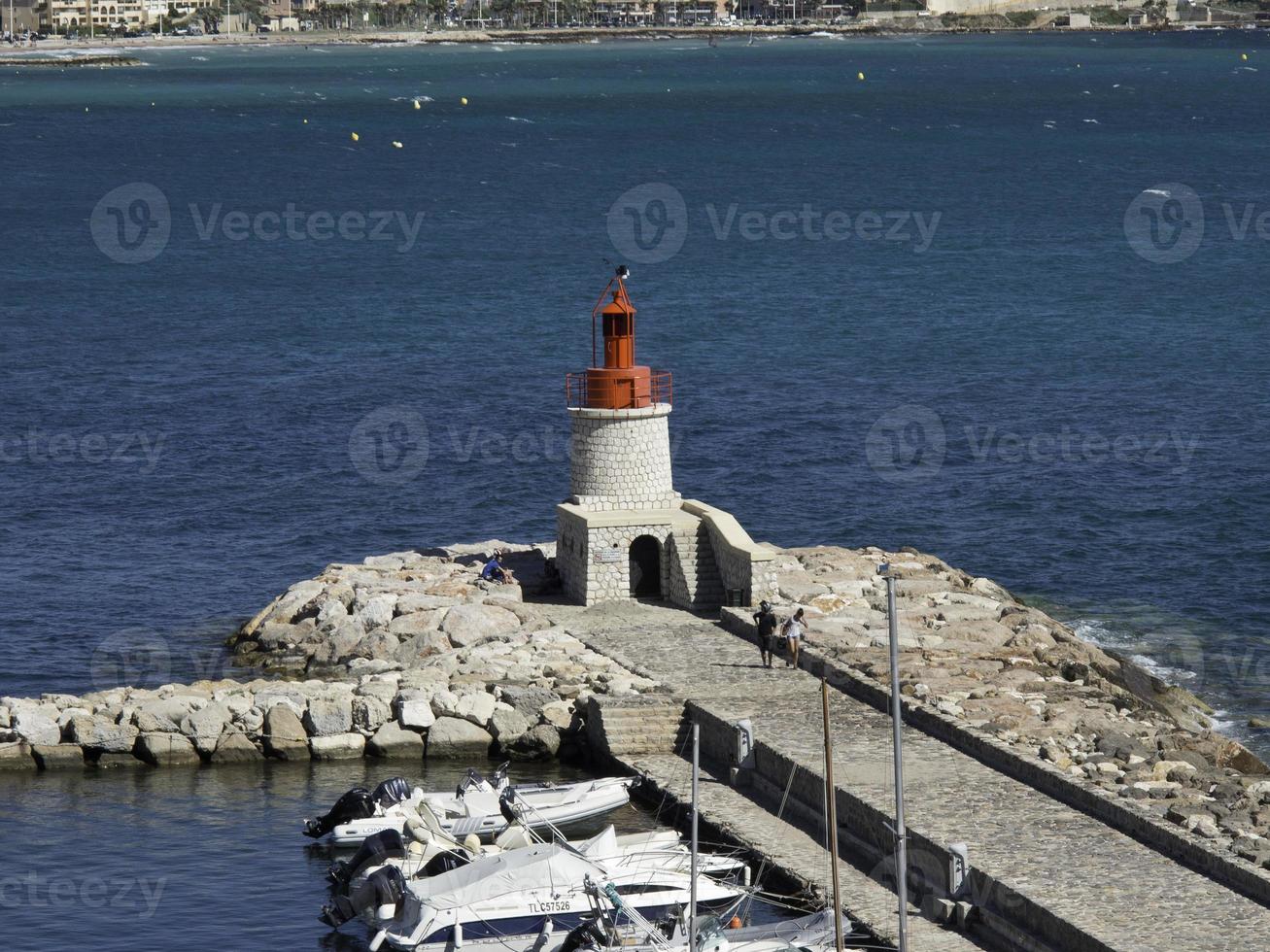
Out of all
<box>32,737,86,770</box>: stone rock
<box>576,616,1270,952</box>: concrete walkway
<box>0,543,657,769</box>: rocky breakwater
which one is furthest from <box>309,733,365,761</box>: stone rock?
<box>576,616,1270,952</box>: concrete walkway

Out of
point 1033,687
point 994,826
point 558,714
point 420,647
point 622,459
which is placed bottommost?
point 558,714

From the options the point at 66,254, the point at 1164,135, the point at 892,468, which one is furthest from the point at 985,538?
the point at 1164,135

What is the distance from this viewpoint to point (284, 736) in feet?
104

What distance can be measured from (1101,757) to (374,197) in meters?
92.0

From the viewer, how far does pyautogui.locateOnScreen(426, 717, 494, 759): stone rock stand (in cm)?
3167

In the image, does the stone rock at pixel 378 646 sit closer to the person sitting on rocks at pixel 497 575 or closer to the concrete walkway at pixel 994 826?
the person sitting on rocks at pixel 497 575

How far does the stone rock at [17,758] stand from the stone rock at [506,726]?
21.2 feet

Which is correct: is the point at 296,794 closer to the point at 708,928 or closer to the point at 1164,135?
the point at 708,928

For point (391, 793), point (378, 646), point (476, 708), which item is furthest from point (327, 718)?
point (391, 793)

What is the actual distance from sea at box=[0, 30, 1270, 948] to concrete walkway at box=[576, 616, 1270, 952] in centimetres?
603

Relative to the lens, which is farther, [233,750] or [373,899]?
[233,750]

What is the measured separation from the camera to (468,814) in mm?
28156

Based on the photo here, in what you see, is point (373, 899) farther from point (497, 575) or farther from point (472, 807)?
point (497, 575)

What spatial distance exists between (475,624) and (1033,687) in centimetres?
884
